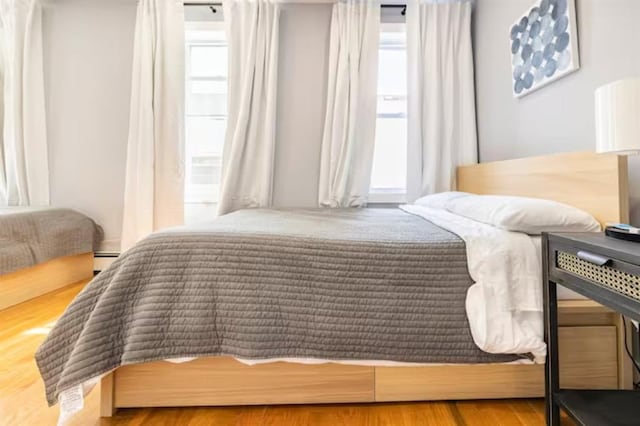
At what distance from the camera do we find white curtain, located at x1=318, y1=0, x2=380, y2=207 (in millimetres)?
2723

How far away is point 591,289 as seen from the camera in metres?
0.85

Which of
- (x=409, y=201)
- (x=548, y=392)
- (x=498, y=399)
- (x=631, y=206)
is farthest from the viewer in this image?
(x=409, y=201)

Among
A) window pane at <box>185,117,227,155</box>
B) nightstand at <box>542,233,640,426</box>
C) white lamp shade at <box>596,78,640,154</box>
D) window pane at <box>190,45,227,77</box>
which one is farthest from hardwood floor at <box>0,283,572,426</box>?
window pane at <box>190,45,227,77</box>

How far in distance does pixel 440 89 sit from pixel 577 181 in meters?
1.67

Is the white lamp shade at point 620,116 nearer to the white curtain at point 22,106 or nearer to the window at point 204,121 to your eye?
the window at point 204,121

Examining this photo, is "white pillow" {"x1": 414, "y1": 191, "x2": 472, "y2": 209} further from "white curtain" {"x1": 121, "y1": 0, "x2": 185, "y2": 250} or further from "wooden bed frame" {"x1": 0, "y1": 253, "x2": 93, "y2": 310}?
"wooden bed frame" {"x1": 0, "y1": 253, "x2": 93, "y2": 310}

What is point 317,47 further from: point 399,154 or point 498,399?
point 498,399

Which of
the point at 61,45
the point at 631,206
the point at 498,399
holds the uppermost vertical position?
the point at 61,45

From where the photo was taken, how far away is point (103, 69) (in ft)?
9.66

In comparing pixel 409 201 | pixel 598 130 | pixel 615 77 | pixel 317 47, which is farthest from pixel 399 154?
pixel 598 130

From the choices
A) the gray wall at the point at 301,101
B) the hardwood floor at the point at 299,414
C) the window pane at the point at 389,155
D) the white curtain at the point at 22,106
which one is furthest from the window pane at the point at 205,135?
the hardwood floor at the point at 299,414

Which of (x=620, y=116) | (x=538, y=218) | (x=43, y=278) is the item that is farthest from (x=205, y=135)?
(x=620, y=116)

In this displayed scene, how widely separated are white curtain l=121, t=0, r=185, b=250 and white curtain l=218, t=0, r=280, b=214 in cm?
45

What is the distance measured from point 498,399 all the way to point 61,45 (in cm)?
403
